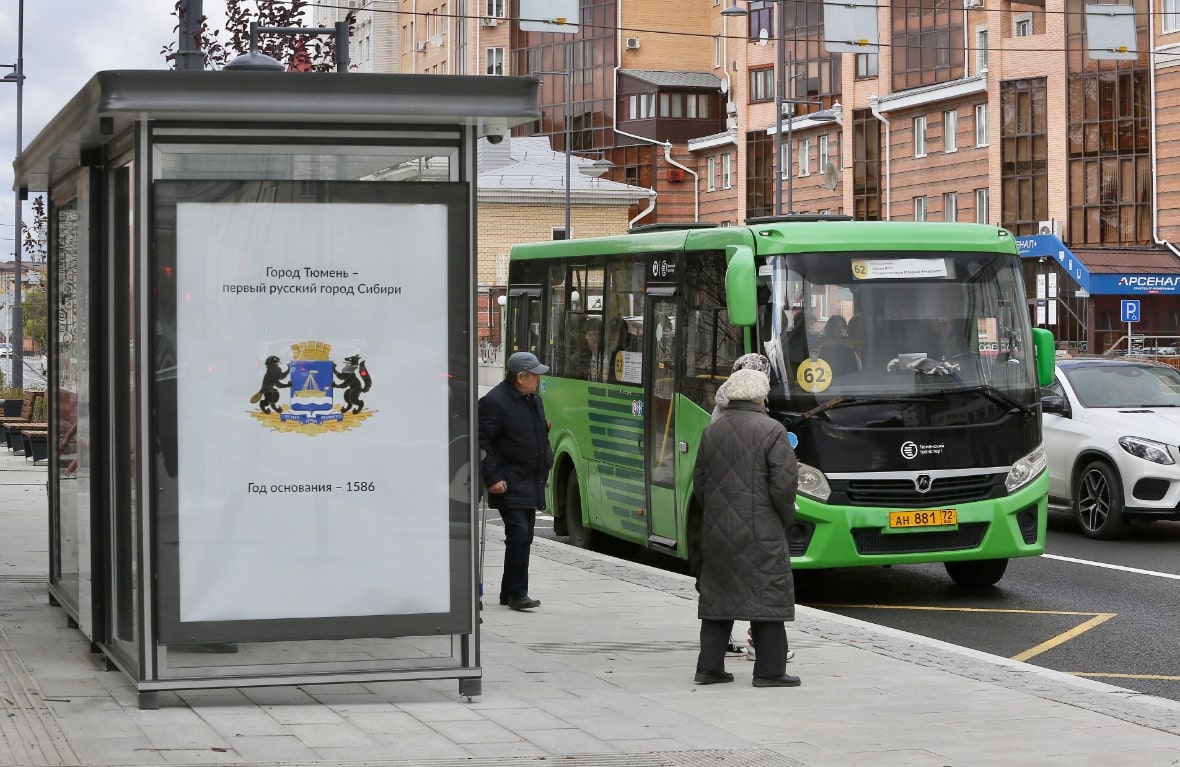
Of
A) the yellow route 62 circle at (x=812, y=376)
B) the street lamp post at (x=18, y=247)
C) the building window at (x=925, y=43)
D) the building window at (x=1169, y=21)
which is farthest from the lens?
the building window at (x=925, y=43)

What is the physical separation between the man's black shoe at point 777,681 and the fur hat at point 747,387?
52.1 inches

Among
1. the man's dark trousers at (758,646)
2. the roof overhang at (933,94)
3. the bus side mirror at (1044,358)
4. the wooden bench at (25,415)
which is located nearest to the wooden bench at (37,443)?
the wooden bench at (25,415)

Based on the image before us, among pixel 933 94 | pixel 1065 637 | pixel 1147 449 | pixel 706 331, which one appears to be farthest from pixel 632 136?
pixel 1065 637

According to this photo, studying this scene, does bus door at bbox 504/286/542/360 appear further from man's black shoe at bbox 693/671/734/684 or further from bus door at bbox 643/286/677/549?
man's black shoe at bbox 693/671/734/684

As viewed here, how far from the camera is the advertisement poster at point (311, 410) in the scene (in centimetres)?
816

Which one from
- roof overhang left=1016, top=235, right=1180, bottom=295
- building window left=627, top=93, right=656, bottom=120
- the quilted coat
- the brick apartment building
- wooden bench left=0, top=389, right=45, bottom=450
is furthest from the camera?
building window left=627, top=93, right=656, bottom=120

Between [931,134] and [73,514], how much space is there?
60680mm

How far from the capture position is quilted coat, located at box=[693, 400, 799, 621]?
357 inches

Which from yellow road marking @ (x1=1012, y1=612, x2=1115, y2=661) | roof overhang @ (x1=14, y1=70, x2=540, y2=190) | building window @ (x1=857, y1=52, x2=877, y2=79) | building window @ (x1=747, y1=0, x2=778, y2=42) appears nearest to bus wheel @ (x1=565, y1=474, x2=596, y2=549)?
yellow road marking @ (x1=1012, y1=612, x2=1115, y2=661)

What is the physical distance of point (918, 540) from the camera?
13367 millimetres

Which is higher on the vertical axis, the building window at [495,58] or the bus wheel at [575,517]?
the building window at [495,58]

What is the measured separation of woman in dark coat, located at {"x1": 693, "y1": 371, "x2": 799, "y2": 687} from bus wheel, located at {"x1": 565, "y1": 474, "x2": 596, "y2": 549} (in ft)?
25.4

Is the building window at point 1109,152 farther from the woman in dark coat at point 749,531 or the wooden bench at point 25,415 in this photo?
the woman in dark coat at point 749,531

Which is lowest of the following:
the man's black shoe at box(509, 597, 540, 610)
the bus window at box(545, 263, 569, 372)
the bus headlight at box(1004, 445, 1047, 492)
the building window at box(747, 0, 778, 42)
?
the man's black shoe at box(509, 597, 540, 610)
